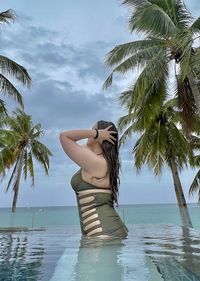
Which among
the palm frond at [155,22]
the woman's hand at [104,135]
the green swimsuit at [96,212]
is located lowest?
the green swimsuit at [96,212]

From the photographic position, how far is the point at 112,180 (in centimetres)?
315

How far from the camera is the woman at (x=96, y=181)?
304 centimetres

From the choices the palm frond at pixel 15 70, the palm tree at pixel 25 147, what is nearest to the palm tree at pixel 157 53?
the palm frond at pixel 15 70

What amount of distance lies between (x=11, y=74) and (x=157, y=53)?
6.26 m

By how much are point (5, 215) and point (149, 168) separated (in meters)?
9.29

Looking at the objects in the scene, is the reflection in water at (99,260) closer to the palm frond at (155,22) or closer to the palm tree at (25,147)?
the palm frond at (155,22)

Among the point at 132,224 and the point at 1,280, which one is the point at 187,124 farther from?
the point at 1,280

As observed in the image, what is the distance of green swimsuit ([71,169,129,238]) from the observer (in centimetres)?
302

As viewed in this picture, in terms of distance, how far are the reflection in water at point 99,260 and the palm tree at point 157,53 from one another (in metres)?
11.5

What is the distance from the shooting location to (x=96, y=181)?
3.10 m

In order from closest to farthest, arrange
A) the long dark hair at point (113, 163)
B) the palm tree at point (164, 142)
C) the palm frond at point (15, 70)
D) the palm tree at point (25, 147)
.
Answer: the long dark hair at point (113, 163) → the palm frond at point (15, 70) → the palm tree at point (164, 142) → the palm tree at point (25, 147)

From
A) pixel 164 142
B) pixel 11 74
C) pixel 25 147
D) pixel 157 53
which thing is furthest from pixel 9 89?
pixel 25 147

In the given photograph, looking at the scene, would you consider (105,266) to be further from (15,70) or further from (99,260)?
(15,70)

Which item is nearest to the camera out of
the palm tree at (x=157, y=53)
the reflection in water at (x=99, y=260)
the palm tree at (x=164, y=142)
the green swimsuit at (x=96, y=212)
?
the reflection in water at (x=99, y=260)
